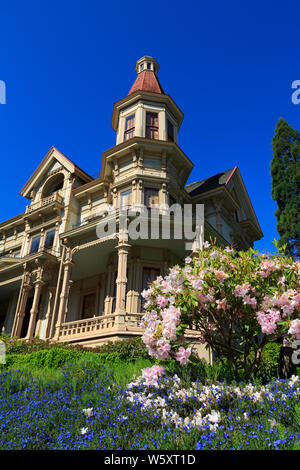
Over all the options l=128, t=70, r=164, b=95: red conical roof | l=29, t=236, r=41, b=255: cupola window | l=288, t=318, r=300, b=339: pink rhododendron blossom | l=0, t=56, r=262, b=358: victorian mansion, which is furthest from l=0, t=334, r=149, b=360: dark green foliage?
A: l=128, t=70, r=164, b=95: red conical roof

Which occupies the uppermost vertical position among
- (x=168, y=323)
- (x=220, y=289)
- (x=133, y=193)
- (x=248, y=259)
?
(x=133, y=193)

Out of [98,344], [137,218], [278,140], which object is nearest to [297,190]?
[278,140]

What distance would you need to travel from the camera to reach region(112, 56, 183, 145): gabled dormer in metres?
21.2

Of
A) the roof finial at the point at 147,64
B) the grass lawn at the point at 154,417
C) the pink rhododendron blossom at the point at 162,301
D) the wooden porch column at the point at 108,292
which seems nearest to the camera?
the grass lawn at the point at 154,417

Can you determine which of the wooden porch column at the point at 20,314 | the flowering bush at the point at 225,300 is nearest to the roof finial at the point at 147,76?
the wooden porch column at the point at 20,314

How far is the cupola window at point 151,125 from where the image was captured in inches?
830

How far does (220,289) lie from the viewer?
645 cm

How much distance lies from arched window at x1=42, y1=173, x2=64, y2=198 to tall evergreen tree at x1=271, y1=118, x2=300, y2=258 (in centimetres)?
1595

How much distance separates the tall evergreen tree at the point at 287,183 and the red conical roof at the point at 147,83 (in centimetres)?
959

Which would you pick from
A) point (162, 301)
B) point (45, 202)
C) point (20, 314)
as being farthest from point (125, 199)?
point (162, 301)

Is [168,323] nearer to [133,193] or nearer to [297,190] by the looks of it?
[133,193]

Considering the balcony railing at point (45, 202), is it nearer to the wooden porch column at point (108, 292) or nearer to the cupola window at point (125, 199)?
the cupola window at point (125, 199)

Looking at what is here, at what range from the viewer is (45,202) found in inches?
961

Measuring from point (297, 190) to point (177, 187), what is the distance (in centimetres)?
859
